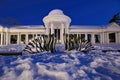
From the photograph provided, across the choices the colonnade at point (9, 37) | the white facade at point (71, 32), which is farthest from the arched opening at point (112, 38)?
the colonnade at point (9, 37)

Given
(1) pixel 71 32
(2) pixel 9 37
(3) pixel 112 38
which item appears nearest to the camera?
(2) pixel 9 37

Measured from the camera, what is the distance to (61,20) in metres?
21.4

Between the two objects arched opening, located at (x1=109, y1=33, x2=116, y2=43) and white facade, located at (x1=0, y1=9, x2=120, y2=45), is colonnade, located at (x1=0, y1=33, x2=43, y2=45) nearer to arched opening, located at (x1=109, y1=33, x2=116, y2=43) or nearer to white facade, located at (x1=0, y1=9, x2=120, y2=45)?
white facade, located at (x1=0, y1=9, x2=120, y2=45)

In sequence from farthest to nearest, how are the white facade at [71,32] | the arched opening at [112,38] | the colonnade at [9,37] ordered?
the arched opening at [112,38] < the white facade at [71,32] < the colonnade at [9,37]

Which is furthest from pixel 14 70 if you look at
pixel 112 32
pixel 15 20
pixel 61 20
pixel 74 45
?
pixel 15 20

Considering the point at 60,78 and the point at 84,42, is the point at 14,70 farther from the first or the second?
the point at 84,42

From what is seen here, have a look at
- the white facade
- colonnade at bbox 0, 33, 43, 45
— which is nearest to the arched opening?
the white facade

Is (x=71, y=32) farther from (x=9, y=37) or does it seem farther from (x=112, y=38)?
(x=9, y=37)

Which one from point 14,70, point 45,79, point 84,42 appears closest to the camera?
point 45,79

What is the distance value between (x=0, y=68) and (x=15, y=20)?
53.7m

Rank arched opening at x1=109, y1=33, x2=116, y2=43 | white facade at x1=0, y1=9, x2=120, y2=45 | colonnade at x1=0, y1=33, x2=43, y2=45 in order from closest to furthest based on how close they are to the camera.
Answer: colonnade at x1=0, y1=33, x2=43, y2=45 → white facade at x1=0, y1=9, x2=120, y2=45 → arched opening at x1=109, y1=33, x2=116, y2=43

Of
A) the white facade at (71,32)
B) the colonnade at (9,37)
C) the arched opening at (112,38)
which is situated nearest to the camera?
the colonnade at (9,37)

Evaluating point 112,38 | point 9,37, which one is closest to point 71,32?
point 112,38

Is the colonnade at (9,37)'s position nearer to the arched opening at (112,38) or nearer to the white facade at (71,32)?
the white facade at (71,32)
